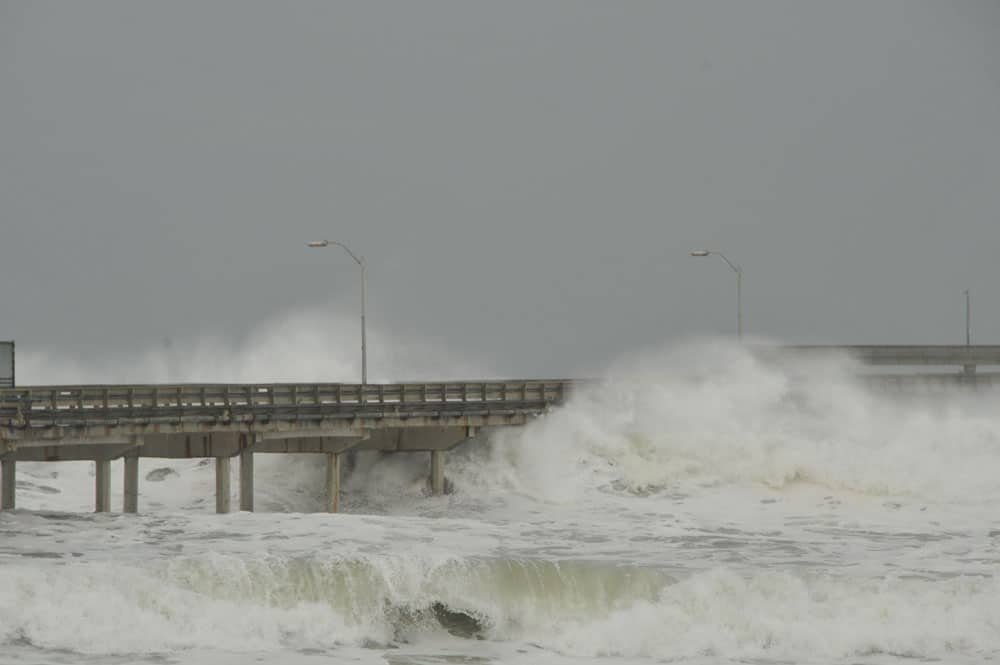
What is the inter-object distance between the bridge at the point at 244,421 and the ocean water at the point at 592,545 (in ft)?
5.30

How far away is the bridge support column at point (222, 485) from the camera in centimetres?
6012

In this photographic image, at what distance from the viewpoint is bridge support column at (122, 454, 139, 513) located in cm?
5956

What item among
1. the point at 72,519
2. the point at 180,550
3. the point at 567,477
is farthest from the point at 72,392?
the point at 567,477

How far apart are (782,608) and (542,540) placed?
1219 cm

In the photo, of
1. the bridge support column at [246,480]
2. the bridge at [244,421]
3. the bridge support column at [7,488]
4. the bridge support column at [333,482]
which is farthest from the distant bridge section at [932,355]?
the bridge support column at [7,488]

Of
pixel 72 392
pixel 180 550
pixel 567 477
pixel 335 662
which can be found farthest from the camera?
pixel 567 477

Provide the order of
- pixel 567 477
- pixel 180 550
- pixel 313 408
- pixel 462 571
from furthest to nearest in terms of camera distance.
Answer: pixel 567 477, pixel 313 408, pixel 180 550, pixel 462 571

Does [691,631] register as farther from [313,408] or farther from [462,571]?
[313,408]

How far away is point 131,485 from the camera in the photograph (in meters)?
60.0

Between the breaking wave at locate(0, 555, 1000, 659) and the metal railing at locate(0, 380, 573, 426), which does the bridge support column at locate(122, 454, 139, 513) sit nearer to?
the metal railing at locate(0, 380, 573, 426)

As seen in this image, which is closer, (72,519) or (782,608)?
(782,608)

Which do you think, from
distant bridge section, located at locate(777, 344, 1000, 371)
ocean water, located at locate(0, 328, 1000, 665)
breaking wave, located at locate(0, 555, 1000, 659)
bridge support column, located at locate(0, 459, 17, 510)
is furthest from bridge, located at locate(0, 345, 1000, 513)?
distant bridge section, located at locate(777, 344, 1000, 371)

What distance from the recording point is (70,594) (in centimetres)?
4081

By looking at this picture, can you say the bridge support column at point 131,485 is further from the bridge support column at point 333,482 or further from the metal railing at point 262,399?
the bridge support column at point 333,482
